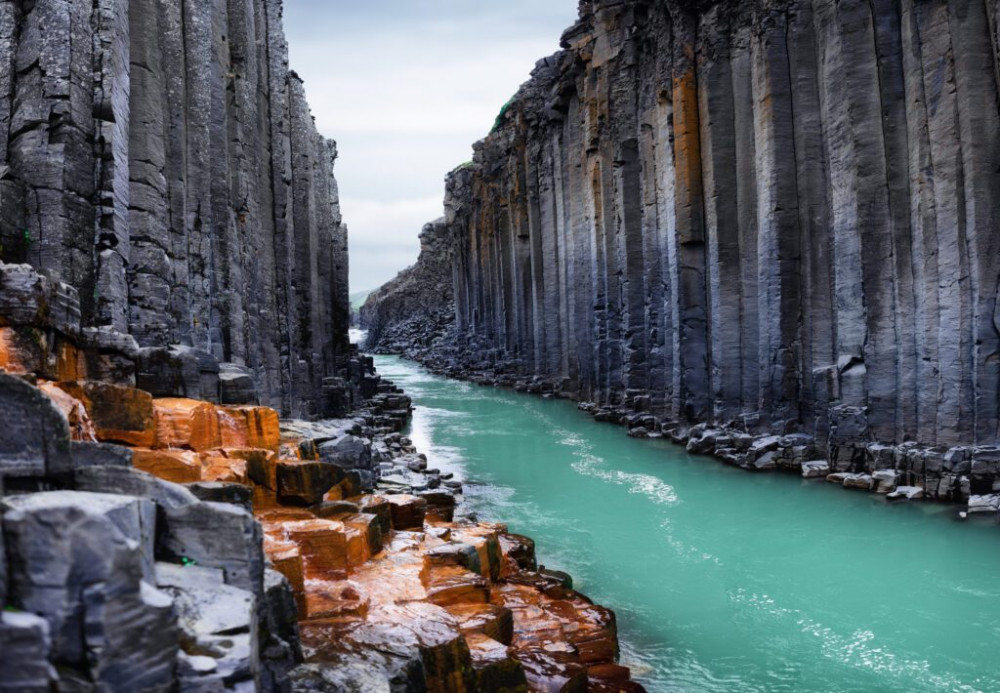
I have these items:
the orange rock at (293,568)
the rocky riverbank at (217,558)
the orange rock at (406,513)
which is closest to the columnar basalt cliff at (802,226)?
the rocky riverbank at (217,558)

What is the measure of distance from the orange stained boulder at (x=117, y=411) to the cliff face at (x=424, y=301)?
198 feet

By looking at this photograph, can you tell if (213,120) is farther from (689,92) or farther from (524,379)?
(524,379)

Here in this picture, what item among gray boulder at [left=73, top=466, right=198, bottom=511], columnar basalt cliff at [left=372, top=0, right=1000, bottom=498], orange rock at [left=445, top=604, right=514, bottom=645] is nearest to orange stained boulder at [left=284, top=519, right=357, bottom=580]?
orange rock at [left=445, top=604, right=514, bottom=645]

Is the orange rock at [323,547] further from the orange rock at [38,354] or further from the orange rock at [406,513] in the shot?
the orange rock at [38,354]

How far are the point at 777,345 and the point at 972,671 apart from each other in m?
9.67

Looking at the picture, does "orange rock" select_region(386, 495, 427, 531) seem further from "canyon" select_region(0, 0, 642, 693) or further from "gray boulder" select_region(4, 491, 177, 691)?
"gray boulder" select_region(4, 491, 177, 691)

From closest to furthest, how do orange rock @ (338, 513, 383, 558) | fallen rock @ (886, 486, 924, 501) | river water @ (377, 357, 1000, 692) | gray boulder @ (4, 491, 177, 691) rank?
1. gray boulder @ (4, 491, 177, 691)
2. orange rock @ (338, 513, 383, 558)
3. river water @ (377, 357, 1000, 692)
4. fallen rock @ (886, 486, 924, 501)

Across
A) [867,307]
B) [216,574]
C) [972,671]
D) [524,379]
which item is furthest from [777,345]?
[524,379]

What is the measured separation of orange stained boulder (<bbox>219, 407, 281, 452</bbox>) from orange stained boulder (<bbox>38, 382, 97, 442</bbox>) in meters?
1.83

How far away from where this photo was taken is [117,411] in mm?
6555

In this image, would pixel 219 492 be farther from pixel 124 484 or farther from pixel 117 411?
pixel 117 411

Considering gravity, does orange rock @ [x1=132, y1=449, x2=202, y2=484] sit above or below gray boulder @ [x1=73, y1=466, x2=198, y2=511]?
below

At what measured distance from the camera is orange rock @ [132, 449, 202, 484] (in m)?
6.35

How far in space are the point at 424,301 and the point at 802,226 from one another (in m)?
62.1
